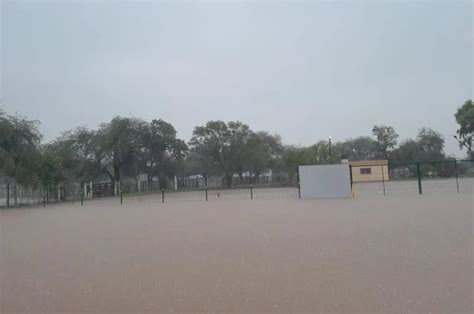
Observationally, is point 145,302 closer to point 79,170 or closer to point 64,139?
point 79,170

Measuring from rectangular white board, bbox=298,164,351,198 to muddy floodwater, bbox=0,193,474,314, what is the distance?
33.8 ft

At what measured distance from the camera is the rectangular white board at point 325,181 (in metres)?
19.1

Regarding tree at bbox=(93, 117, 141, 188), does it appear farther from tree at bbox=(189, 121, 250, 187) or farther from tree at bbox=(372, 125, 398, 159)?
tree at bbox=(372, 125, 398, 159)

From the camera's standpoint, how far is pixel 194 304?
3.80m

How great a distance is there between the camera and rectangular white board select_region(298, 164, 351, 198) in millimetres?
19062

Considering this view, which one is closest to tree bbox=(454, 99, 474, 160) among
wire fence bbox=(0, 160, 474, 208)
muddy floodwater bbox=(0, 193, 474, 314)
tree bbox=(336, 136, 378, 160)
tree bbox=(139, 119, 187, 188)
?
wire fence bbox=(0, 160, 474, 208)

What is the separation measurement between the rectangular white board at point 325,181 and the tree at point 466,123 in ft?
114

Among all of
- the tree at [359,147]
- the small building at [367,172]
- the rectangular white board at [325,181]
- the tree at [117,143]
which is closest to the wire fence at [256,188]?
the small building at [367,172]

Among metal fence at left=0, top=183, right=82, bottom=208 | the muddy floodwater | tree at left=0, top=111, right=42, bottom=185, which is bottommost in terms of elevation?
the muddy floodwater

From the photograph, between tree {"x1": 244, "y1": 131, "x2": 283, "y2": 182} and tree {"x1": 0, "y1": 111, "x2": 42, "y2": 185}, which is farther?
tree {"x1": 244, "y1": 131, "x2": 283, "y2": 182}

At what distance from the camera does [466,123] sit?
46.5 m

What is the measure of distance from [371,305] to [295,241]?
132 inches

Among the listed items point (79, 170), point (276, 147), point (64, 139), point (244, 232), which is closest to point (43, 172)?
point (79, 170)

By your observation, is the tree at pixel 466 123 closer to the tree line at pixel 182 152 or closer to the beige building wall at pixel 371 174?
the tree line at pixel 182 152
